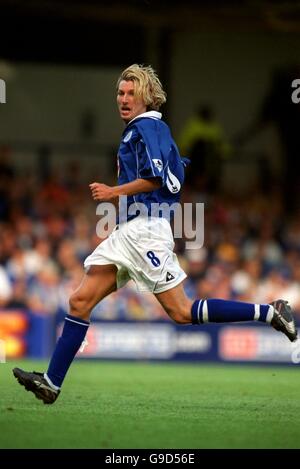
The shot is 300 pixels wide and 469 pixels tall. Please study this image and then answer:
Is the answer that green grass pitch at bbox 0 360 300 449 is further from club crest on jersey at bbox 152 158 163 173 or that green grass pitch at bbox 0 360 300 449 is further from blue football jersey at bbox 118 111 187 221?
club crest on jersey at bbox 152 158 163 173

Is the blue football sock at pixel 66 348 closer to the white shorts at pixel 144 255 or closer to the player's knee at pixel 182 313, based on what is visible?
the white shorts at pixel 144 255

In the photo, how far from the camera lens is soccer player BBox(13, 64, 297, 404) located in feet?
27.3

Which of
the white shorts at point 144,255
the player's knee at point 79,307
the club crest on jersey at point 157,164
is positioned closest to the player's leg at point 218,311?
the white shorts at point 144,255

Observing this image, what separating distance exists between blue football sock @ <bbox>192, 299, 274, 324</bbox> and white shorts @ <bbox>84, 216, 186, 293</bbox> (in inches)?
11.0

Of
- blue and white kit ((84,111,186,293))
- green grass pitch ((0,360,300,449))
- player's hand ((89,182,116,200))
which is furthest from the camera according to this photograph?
blue and white kit ((84,111,186,293))

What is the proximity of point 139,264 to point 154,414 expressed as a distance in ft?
3.49

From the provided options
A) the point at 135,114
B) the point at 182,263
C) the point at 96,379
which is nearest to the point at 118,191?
the point at 135,114

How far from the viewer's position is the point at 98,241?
728 inches

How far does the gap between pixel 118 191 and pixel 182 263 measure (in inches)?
412

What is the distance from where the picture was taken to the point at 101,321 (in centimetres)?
1641

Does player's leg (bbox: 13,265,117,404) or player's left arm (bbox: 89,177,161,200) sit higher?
player's left arm (bbox: 89,177,161,200)

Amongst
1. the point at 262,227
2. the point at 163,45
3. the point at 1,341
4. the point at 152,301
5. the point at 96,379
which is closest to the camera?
the point at 96,379

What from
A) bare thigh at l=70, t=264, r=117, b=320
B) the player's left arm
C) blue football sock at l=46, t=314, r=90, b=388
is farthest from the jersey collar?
blue football sock at l=46, t=314, r=90, b=388

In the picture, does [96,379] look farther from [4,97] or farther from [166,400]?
[4,97]
